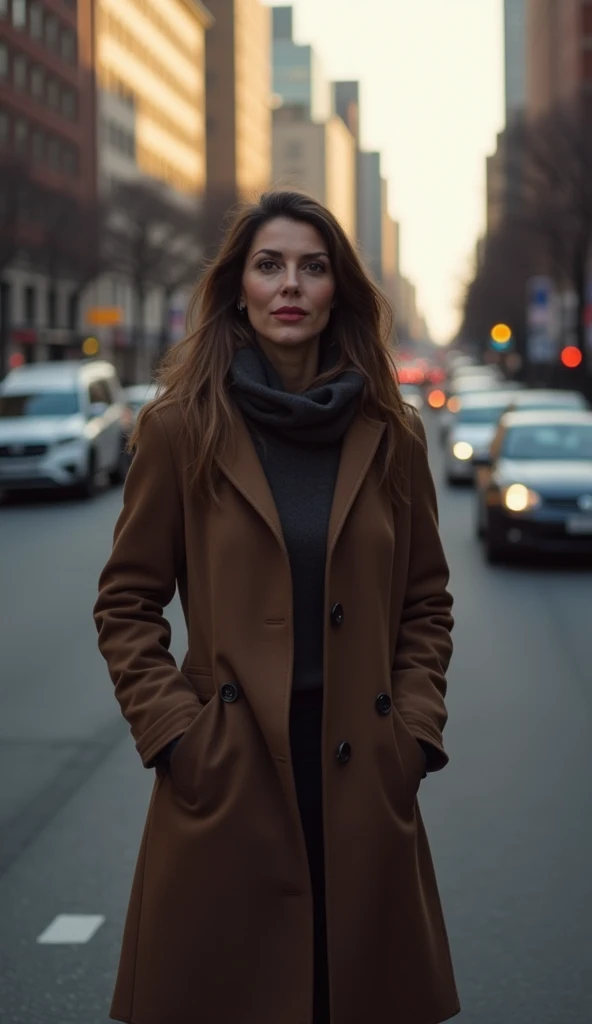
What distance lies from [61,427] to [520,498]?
10703 mm

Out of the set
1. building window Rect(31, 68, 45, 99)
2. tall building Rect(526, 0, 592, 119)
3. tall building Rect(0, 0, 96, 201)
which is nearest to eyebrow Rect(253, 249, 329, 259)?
tall building Rect(0, 0, 96, 201)

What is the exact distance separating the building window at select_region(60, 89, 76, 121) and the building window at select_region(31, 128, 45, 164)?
4.44m

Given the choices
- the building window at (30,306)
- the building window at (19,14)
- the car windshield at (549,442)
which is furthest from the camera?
the building window at (30,306)

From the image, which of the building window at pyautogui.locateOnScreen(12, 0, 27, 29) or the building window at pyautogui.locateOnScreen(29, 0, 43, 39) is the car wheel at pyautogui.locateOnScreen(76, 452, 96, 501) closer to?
the building window at pyautogui.locateOnScreen(12, 0, 27, 29)

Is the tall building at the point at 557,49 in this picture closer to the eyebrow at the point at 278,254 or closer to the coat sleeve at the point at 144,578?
the eyebrow at the point at 278,254

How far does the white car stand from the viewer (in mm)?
25094

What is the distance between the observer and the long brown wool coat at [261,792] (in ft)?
9.31

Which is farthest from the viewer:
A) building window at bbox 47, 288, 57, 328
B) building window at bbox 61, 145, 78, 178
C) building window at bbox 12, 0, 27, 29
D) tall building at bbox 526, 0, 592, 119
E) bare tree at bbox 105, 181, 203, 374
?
tall building at bbox 526, 0, 592, 119

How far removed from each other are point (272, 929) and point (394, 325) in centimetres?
130

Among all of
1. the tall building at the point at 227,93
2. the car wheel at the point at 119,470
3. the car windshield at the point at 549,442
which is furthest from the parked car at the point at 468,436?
the tall building at the point at 227,93

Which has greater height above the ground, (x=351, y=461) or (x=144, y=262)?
(x=144, y=262)

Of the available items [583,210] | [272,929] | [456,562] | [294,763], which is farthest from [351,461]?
[583,210]

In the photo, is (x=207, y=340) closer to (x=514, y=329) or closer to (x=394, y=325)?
(x=394, y=325)

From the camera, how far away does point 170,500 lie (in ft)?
9.83
